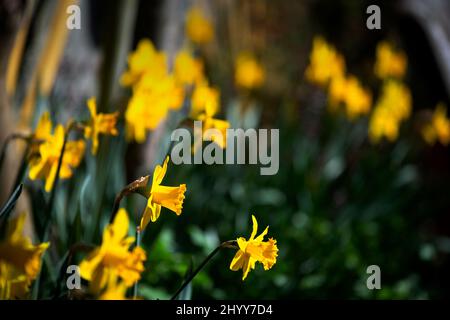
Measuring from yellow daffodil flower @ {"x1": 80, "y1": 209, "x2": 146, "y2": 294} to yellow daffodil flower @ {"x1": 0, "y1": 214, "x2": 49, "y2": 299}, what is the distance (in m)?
0.09

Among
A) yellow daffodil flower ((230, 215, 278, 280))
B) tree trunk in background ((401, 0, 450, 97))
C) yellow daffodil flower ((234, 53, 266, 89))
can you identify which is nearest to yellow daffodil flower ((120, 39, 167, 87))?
yellow daffodil flower ((230, 215, 278, 280))

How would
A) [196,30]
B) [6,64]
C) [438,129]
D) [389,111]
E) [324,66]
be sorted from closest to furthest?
[6,64] < [438,129] < [389,111] < [324,66] < [196,30]

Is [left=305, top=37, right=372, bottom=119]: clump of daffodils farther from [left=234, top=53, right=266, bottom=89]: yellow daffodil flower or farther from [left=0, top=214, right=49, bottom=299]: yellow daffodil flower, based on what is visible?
[left=0, top=214, right=49, bottom=299]: yellow daffodil flower

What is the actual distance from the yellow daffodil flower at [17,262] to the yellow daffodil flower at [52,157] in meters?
0.10

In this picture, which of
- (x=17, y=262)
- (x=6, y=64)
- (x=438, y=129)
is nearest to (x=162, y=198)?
(x=17, y=262)

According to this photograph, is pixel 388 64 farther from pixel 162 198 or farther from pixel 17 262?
pixel 17 262

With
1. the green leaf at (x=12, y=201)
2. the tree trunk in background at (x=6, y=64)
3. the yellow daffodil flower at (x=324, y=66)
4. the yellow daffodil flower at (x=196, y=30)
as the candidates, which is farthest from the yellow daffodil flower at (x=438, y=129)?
the green leaf at (x=12, y=201)

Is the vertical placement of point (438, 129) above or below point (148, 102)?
above

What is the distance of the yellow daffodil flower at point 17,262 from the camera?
3.70 feet

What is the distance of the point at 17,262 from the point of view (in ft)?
3.74

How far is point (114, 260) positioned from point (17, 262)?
0.17 m

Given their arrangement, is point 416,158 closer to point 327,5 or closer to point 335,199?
point 335,199

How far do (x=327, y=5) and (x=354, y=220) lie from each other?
12.1 feet

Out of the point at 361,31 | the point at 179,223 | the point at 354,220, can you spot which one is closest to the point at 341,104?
the point at 354,220
